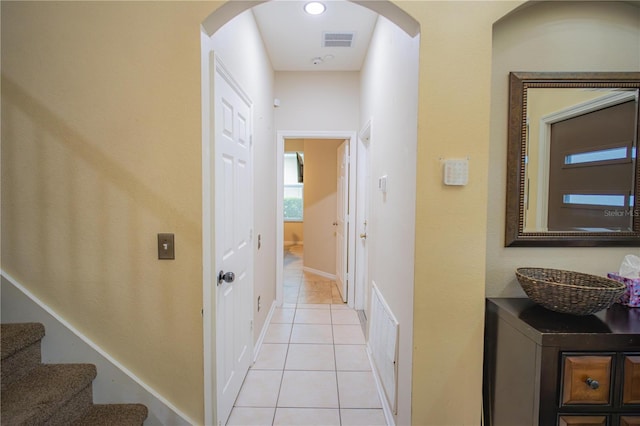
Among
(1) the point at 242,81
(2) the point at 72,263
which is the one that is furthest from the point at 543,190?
(2) the point at 72,263

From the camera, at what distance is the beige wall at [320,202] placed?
4.98 m

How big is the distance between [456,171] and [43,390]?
6.62 ft

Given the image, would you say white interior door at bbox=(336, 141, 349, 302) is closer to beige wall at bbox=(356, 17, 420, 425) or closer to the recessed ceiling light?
beige wall at bbox=(356, 17, 420, 425)

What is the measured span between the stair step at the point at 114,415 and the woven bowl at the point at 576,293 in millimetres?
1871

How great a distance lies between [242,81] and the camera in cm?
214

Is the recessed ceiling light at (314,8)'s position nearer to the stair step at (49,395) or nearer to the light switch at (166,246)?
the light switch at (166,246)

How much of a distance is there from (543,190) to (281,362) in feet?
7.18

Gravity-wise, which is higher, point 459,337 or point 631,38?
point 631,38

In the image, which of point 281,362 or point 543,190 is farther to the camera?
point 281,362

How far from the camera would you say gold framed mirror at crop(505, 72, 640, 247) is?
1515mm

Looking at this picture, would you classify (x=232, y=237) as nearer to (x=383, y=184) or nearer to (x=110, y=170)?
(x=110, y=170)

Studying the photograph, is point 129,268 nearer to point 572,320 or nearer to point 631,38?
point 572,320

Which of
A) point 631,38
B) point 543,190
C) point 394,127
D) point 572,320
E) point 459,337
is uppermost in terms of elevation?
point 631,38

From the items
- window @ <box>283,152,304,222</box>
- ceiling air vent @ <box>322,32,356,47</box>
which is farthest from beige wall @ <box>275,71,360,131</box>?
window @ <box>283,152,304,222</box>
